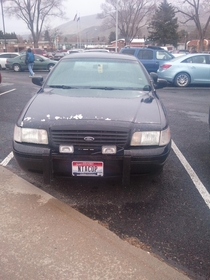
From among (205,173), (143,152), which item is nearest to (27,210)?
(143,152)

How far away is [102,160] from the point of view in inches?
121

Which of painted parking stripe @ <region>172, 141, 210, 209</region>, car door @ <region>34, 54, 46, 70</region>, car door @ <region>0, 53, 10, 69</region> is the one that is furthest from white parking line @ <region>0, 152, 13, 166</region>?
car door @ <region>0, 53, 10, 69</region>

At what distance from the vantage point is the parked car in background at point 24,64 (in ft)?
68.3

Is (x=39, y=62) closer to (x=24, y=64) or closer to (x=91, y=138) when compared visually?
(x=24, y=64)

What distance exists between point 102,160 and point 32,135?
0.78m

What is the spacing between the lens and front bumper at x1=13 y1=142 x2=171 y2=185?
121 inches

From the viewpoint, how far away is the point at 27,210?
10.3 ft

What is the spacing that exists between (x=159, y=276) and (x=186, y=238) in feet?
2.02

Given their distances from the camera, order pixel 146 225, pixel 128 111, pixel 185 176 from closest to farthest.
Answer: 1. pixel 146 225
2. pixel 128 111
3. pixel 185 176

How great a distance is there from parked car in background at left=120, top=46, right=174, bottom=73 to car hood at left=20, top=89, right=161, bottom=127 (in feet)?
42.0

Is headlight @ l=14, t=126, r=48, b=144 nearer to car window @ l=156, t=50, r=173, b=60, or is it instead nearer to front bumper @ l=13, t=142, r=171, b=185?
front bumper @ l=13, t=142, r=171, b=185

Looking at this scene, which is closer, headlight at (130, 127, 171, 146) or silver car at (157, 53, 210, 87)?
headlight at (130, 127, 171, 146)

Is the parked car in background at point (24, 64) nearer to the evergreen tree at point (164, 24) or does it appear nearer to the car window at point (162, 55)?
the car window at point (162, 55)

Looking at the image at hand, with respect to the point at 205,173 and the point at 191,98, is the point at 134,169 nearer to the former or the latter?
the point at 205,173
